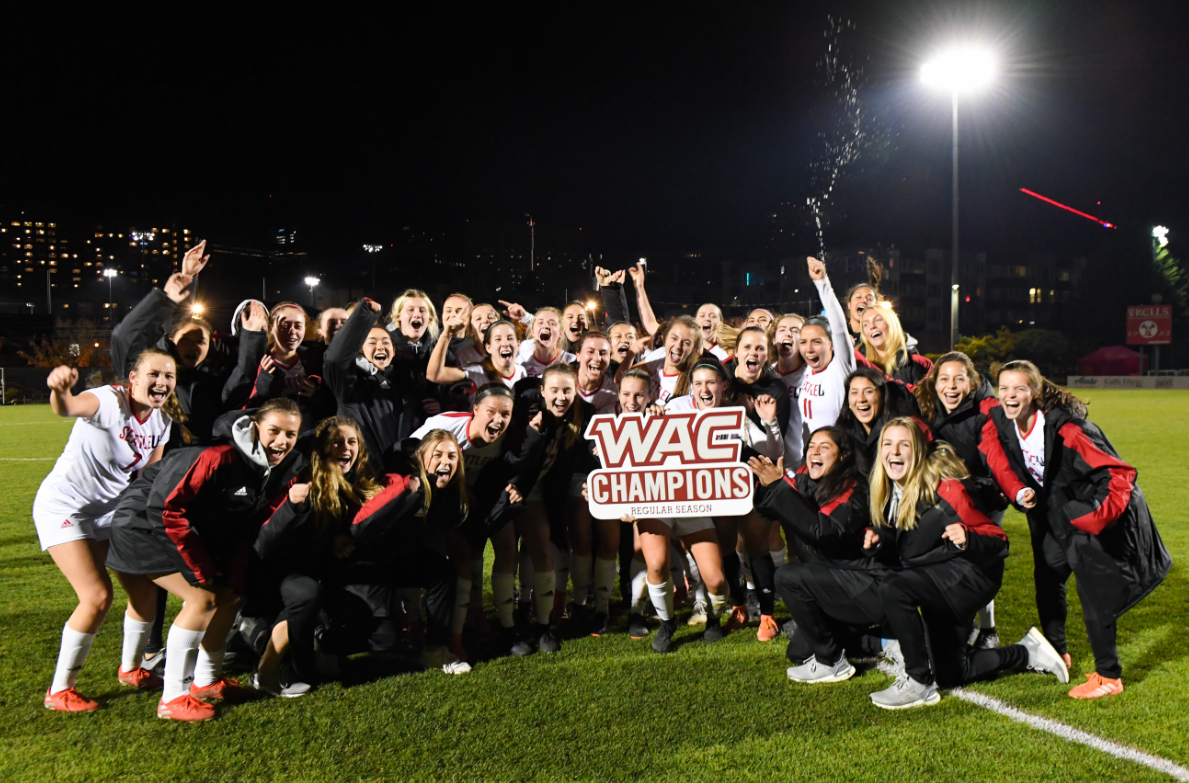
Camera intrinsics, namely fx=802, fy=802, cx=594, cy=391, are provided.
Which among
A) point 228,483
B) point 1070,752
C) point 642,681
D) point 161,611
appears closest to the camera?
point 1070,752

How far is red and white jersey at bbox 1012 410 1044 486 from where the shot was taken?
4.23 metres

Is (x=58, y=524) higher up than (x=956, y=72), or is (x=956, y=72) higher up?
(x=956, y=72)

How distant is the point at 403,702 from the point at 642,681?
4.11ft

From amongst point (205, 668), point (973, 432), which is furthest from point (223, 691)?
point (973, 432)

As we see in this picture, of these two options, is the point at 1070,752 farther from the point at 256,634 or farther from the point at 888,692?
the point at 256,634

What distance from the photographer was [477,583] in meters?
5.00

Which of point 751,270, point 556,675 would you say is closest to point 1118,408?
point 556,675

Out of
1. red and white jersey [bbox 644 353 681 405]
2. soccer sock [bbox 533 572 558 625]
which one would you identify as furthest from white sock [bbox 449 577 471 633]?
red and white jersey [bbox 644 353 681 405]

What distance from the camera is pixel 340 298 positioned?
211ft

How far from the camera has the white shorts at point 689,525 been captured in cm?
504

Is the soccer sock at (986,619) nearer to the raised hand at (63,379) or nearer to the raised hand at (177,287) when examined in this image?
the raised hand at (63,379)

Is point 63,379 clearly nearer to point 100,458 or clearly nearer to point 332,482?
point 100,458

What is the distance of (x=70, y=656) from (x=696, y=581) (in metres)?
3.76

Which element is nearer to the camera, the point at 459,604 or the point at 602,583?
the point at 459,604
